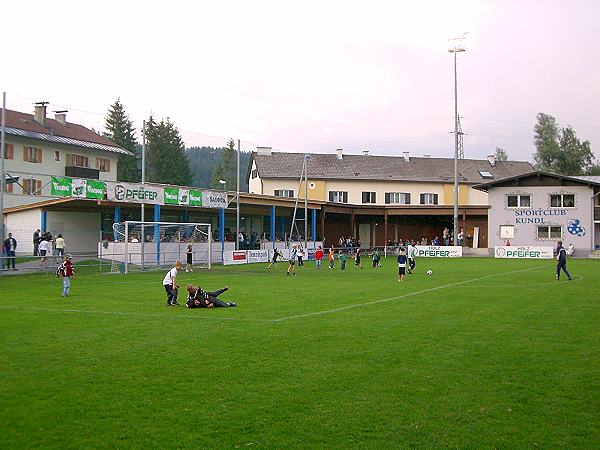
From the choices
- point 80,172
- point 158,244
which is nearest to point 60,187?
point 158,244

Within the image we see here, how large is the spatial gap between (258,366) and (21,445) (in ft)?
15.2

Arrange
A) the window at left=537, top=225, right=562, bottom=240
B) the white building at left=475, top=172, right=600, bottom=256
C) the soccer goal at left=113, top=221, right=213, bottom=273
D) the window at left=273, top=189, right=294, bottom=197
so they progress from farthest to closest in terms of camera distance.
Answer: the window at left=273, top=189, right=294, bottom=197, the window at left=537, top=225, right=562, bottom=240, the white building at left=475, top=172, right=600, bottom=256, the soccer goal at left=113, top=221, right=213, bottom=273

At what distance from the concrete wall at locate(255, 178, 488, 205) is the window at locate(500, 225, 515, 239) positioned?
49.0ft

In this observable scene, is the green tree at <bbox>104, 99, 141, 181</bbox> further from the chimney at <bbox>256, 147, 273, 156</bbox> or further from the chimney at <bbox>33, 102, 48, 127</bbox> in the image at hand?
the chimney at <bbox>33, 102, 48, 127</bbox>

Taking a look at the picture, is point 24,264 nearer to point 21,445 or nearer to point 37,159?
point 37,159

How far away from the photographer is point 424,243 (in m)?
69.4

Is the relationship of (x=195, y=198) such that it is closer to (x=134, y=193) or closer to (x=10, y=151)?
(x=134, y=193)

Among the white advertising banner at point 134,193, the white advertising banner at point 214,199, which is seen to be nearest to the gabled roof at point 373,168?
the white advertising banner at point 214,199

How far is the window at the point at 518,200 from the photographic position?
62062 mm

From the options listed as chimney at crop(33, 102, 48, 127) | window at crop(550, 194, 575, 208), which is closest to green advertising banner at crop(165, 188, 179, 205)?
chimney at crop(33, 102, 48, 127)

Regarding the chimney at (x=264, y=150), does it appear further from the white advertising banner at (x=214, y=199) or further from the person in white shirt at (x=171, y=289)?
the person in white shirt at (x=171, y=289)

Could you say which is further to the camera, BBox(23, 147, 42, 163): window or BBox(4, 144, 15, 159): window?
BBox(23, 147, 42, 163): window

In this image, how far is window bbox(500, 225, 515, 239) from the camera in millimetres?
62312

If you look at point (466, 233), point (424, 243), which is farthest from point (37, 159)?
point (466, 233)
